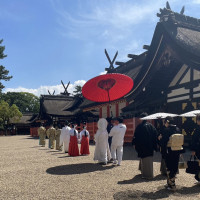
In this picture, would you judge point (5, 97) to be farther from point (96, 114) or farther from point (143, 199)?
point (143, 199)

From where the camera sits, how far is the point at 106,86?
7855mm

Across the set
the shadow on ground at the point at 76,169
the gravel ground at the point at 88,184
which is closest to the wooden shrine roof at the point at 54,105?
the shadow on ground at the point at 76,169

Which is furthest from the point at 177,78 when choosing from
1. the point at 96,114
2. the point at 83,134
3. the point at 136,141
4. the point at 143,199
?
the point at 96,114

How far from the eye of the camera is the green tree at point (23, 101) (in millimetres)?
66938

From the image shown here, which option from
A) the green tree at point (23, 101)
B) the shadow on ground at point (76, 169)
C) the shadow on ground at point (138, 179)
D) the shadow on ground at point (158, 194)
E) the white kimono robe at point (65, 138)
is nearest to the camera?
the shadow on ground at point (158, 194)

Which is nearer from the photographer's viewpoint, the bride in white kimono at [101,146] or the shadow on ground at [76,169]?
the shadow on ground at [76,169]

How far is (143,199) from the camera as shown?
392cm

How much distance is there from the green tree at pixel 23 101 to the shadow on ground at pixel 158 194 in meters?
66.0

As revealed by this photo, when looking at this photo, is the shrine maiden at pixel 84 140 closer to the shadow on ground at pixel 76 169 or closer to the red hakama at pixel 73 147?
the red hakama at pixel 73 147

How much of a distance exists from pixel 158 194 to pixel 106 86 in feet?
14.4

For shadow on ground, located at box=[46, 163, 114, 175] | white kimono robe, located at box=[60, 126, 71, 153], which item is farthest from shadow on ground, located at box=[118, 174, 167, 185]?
white kimono robe, located at box=[60, 126, 71, 153]

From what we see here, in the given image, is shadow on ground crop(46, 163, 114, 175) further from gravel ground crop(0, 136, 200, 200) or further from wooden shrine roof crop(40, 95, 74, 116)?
wooden shrine roof crop(40, 95, 74, 116)

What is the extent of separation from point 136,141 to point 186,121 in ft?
19.5

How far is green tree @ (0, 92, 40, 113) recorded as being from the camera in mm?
66938
